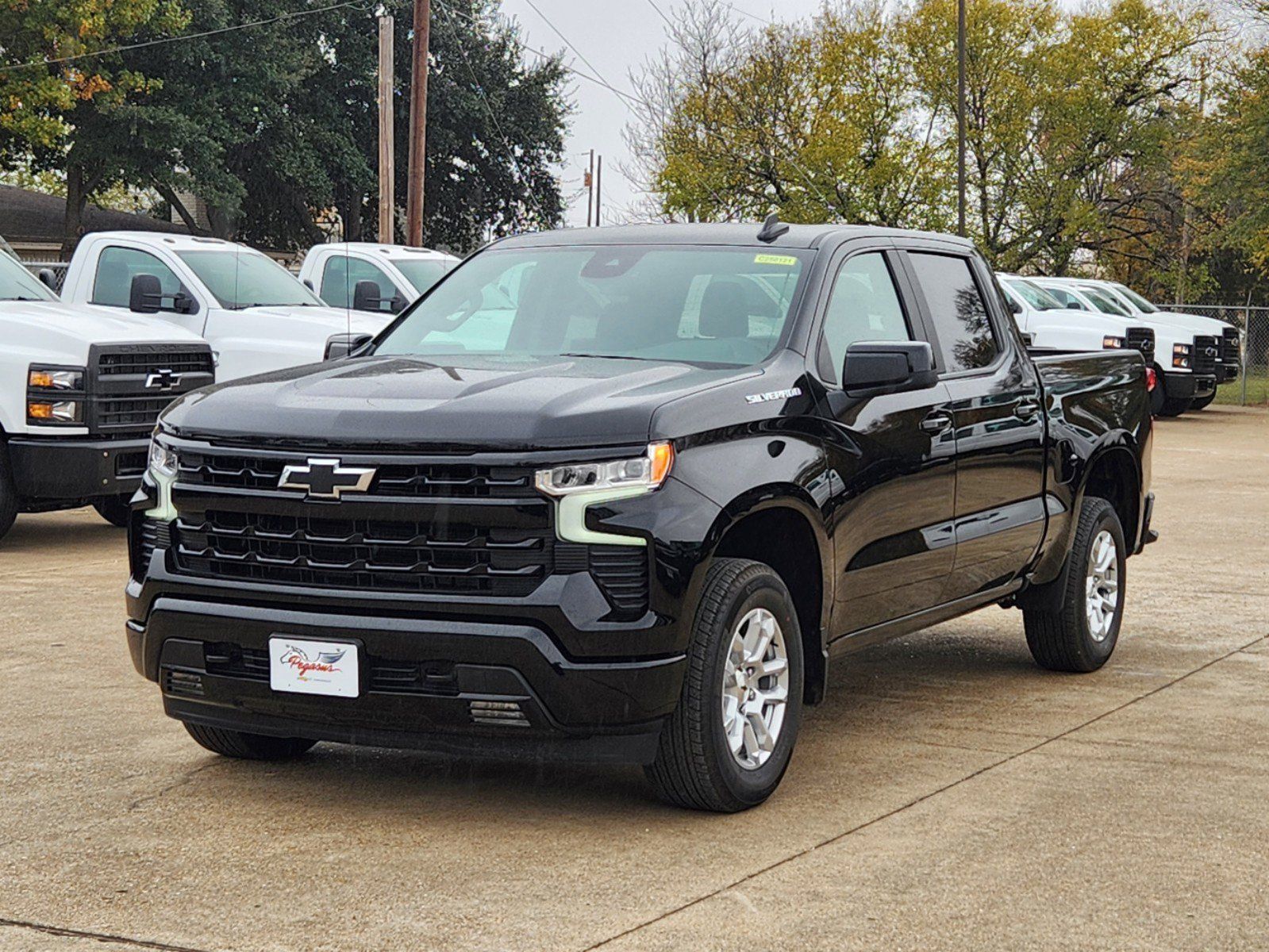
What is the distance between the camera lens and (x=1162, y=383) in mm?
27047

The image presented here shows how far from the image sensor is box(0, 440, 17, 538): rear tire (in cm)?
1142

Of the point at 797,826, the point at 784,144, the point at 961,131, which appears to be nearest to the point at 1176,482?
the point at 797,826

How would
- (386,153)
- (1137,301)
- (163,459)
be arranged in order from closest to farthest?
(163,459), (1137,301), (386,153)

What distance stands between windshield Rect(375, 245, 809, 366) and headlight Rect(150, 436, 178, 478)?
45.5 inches

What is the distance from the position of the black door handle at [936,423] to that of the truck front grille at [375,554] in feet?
6.87

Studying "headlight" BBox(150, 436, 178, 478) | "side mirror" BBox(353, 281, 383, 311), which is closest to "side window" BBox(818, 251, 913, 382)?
"headlight" BBox(150, 436, 178, 478)

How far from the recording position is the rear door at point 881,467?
6070mm

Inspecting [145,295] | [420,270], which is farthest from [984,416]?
[420,270]

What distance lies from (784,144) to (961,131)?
710 cm

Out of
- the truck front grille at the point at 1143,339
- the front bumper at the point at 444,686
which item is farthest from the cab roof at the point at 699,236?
the truck front grille at the point at 1143,339

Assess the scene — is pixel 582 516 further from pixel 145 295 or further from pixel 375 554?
pixel 145 295

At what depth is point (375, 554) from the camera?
5.15 m

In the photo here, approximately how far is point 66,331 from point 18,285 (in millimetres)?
1263

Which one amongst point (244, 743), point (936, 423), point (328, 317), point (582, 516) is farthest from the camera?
point (328, 317)
